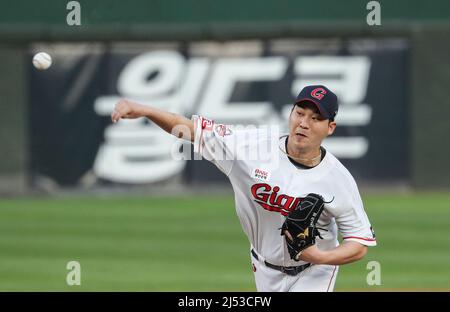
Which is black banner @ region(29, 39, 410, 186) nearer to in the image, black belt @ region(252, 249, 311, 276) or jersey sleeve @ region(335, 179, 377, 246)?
black belt @ region(252, 249, 311, 276)

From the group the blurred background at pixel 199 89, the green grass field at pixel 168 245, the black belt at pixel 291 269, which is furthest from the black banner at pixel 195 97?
the black belt at pixel 291 269

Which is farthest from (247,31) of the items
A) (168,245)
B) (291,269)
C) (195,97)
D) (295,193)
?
(295,193)

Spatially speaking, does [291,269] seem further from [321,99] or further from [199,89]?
[199,89]

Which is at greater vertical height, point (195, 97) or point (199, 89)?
point (199, 89)

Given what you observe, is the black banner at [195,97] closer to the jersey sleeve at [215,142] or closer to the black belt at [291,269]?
the black belt at [291,269]

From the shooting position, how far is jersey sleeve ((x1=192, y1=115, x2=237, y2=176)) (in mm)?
5930

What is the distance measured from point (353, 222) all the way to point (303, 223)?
43 centimetres

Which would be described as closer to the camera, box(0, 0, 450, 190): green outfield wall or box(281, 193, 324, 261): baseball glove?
box(281, 193, 324, 261): baseball glove

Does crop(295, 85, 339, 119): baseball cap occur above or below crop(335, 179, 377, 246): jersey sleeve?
above

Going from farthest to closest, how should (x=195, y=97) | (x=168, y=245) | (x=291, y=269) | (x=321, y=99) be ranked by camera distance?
(x=195, y=97)
(x=168, y=245)
(x=291, y=269)
(x=321, y=99)

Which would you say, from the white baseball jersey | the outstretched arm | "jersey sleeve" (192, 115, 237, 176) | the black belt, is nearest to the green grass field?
the black belt

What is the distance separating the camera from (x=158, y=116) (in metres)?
5.59
